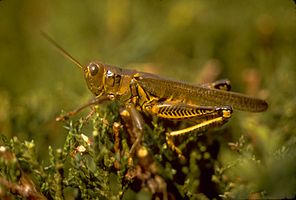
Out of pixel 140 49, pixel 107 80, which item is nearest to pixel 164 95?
pixel 107 80

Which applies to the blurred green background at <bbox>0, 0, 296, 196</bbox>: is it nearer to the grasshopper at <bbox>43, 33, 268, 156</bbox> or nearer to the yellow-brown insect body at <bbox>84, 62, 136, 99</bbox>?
the grasshopper at <bbox>43, 33, 268, 156</bbox>

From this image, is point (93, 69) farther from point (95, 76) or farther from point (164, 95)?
point (164, 95)

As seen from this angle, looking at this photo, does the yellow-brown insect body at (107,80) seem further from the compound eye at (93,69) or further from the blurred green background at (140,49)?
the blurred green background at (140,49)

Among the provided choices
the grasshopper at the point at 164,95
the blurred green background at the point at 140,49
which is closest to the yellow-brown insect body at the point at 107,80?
the grasshopper at the point at 164,95

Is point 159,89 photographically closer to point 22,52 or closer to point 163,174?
point 163,174

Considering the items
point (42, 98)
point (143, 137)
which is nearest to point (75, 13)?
point (42, 98)

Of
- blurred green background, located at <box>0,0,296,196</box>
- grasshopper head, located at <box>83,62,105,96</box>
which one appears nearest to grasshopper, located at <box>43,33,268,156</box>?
grasshopper head, located at <box>83,62,105,96</box>
